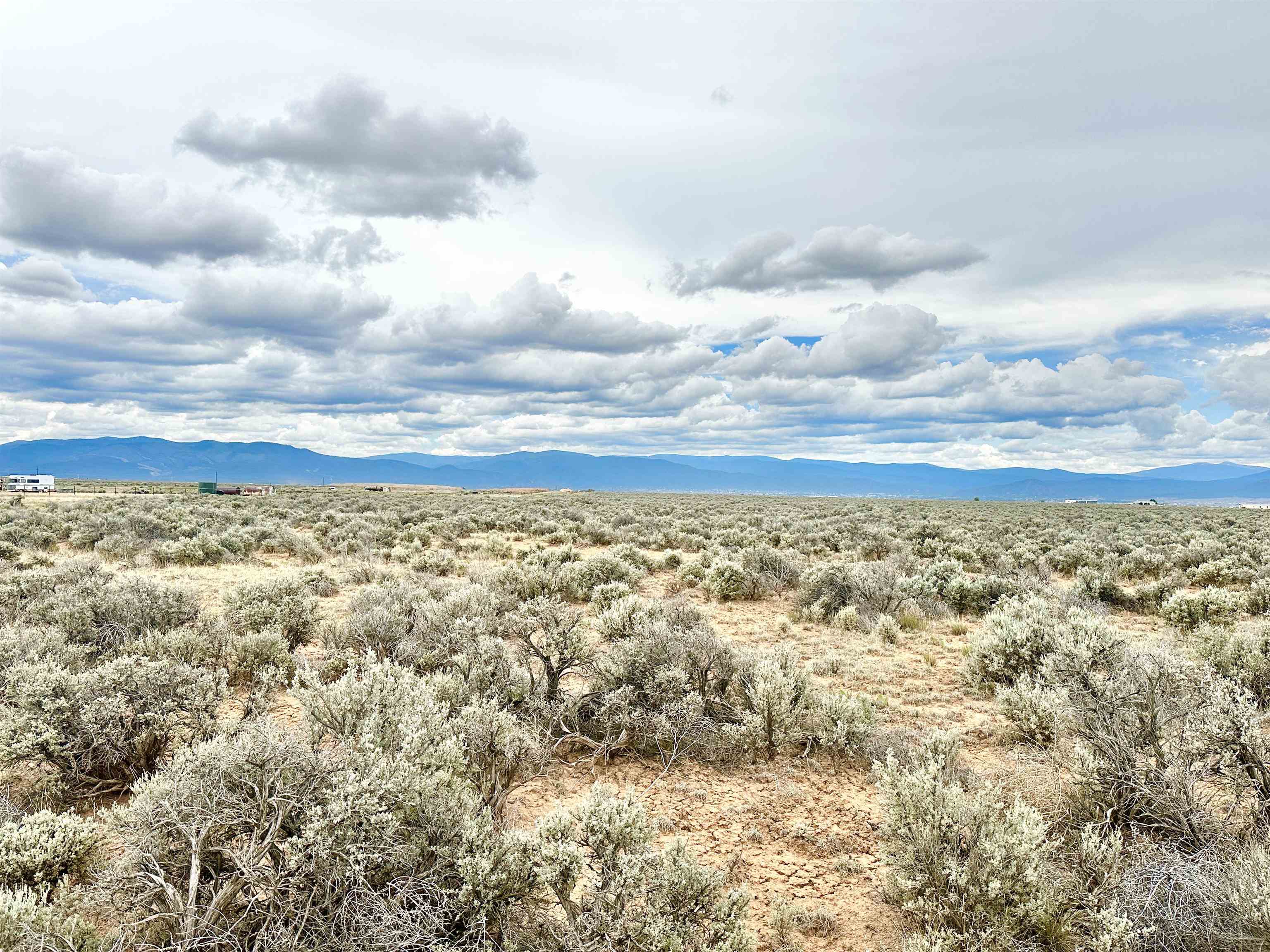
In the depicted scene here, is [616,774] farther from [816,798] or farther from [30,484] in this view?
[30,484]

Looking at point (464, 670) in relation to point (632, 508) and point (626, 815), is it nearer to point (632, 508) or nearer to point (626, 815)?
point (626, 815)

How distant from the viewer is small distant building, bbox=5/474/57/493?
61.0 meters

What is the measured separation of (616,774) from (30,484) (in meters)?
81.4

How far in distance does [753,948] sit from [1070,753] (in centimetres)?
341

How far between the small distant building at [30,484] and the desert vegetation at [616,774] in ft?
221

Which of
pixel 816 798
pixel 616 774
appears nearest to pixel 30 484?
pixel 616 774

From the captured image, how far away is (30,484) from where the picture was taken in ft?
206

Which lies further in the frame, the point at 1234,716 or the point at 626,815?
the point at 1234,716

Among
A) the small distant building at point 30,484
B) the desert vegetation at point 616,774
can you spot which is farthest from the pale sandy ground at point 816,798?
the small distant building at point 30,484

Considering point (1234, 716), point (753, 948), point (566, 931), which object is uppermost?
point (1234, 716)

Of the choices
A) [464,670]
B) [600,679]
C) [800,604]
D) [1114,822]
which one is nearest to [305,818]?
[464,670]

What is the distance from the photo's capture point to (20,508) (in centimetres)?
2845

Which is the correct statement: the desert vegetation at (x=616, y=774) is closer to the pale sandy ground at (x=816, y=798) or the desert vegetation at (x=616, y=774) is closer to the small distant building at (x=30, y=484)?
the pale sandy ground at (x=816, y=798)

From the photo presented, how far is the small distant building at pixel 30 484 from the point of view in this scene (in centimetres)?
6097
